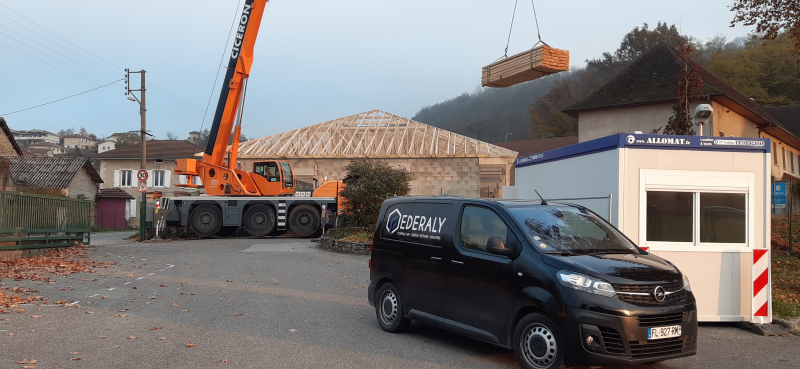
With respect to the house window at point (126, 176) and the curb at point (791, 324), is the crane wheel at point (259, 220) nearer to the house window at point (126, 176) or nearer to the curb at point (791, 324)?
the curb at point (791, 324)

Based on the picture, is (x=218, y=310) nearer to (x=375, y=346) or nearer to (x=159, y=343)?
(x=159, y=343)

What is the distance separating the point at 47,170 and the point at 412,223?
1526 inches

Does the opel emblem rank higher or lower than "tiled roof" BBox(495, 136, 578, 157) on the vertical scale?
lower

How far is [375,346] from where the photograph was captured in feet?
22.9

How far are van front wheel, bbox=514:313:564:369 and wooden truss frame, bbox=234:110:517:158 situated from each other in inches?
1283

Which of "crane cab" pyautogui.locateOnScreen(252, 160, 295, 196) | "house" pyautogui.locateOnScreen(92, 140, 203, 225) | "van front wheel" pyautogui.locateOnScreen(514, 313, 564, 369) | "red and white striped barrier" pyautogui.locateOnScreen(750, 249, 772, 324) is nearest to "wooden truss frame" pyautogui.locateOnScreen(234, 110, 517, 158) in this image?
"crane cab" pyautogui.locateOnScreen(252, 160, 295, 196)

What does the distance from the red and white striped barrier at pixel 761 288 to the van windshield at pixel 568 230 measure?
2.71 m

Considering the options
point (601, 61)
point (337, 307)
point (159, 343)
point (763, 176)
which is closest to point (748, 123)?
point (763, 176)

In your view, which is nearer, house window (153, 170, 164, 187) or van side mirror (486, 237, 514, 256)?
van side mirror (486, 237, 514, 256)

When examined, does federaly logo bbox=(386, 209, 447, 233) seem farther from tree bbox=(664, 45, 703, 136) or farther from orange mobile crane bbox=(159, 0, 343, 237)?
orange mobile crane bbox=(159, 0, 343, 237)

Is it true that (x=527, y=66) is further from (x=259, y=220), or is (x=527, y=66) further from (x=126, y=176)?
(x=126, y=176)

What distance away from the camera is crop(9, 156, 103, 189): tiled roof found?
37.4m

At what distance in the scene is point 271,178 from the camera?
2705 centimetres

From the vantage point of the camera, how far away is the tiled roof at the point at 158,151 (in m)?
53.0
